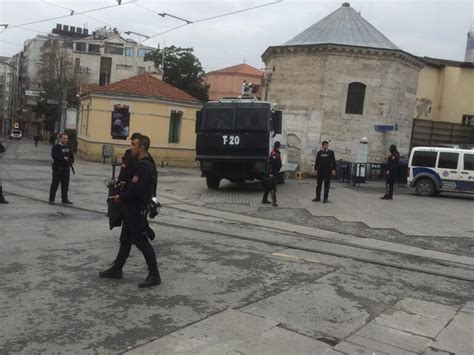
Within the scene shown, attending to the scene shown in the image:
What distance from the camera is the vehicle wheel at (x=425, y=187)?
19.8 metres

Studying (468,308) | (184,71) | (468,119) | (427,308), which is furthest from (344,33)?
(184,71)

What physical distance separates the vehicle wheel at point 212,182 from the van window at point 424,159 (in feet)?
26.4

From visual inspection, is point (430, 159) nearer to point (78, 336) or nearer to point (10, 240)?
point (10, 240)

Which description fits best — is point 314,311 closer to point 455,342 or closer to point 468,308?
point 455,342

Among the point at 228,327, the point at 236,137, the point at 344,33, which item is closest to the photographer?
the point at 228,327

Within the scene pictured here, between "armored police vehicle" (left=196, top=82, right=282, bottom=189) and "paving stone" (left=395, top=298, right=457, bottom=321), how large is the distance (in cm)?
1041

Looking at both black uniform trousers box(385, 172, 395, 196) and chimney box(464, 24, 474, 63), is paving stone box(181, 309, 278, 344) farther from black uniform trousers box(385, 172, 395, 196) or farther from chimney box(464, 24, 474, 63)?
chimney box(464, 24, 474, 63)

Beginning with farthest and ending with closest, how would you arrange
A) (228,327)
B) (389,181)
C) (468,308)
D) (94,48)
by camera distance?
(94,48) → (389,181) → (468,308) → (228,327)

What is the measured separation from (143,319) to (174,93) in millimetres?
30285

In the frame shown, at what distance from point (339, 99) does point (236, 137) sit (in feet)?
41.2

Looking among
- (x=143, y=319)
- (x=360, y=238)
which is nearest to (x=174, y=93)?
(x=360, y=238)

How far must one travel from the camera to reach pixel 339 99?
27.4 metres

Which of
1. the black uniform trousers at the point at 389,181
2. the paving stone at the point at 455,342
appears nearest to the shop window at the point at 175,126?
the black uniform trousers at the point at 389,181

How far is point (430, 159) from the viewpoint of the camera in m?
19.9
